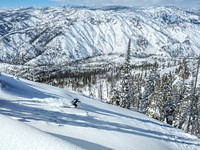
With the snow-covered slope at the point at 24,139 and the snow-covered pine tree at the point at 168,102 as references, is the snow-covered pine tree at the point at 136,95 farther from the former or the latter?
the snow-covered slope at the point at 24,139

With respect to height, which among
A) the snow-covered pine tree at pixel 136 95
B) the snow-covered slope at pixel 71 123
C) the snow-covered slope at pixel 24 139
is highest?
the snow-covered slope at pixel 24 139

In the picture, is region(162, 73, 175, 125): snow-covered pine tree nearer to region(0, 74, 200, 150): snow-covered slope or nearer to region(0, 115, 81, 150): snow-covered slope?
region(0, 74, 200, 150): snow-covered slope

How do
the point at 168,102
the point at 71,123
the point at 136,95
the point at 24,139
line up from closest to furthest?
the point at 24,139, the point at 71,123, the point at 168,102, the point at 136,95

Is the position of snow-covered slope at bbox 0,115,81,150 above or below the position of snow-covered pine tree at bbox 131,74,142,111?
above

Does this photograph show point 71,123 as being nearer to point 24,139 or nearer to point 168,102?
point 24,139

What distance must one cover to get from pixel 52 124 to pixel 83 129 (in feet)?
5.68

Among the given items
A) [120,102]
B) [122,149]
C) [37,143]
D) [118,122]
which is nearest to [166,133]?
[118,122]

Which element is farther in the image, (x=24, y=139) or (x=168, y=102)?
(x=168, y=102)

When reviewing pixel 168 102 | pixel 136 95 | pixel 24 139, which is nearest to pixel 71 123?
pixel 24 139

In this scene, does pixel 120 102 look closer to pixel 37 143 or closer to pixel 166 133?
pixel 166 133

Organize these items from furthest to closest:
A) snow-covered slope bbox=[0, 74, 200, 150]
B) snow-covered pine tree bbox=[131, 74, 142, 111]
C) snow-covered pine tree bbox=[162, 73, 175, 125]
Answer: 1. snow-covered pine tree bbox=[131, 74, 142, 111]
2. snow-covered pine tree bbox=[162, 73, 175, 125]
3. snow-covered slope bbox=[0, 74, 200, 150]

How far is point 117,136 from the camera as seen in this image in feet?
49.3

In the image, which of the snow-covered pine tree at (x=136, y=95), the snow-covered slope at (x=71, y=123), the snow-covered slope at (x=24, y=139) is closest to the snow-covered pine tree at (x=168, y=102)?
the snow-covered pine tree at (x=136, y=95)

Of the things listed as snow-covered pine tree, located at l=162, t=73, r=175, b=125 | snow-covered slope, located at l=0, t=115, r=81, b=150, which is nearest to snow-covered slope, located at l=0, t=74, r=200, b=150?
snow-covered slope, located at l=0, t=115, r=81, b=150
